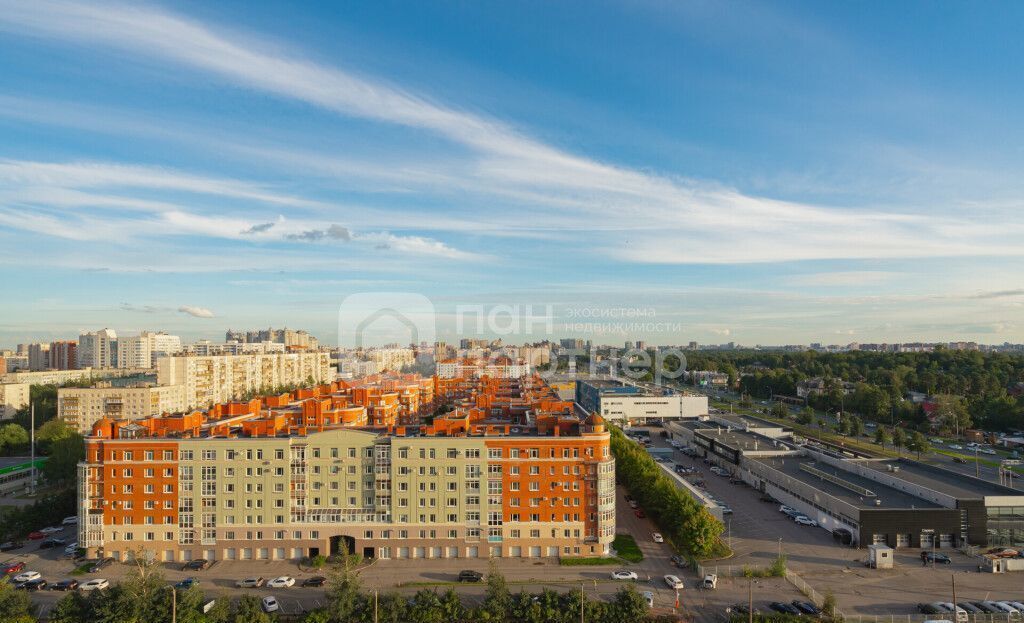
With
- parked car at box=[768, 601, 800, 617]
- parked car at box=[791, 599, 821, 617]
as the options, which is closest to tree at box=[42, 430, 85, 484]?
parked car at box=[768, 601, 800, 617]

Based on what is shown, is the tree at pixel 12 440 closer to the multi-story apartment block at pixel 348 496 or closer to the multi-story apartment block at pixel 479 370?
the multi-story apartment block at pixel 348 496

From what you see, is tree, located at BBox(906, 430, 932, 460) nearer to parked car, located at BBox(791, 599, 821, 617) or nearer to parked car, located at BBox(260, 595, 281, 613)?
parked car, located at BBox(791, 599, 821, 617)

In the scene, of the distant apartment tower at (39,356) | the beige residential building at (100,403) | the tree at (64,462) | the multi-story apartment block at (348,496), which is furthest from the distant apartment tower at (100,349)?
the multi-story apartment block at (348,496)

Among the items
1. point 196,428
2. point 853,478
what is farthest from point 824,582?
point 196,428

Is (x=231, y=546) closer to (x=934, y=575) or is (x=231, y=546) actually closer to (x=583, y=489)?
(x=583, y=489)

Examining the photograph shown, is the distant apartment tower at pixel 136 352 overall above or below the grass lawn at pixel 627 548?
above
